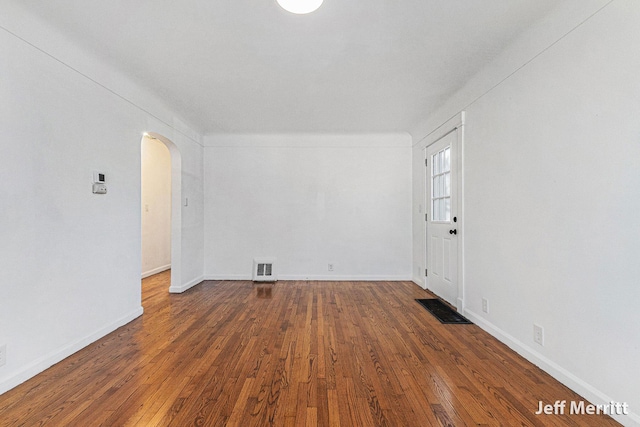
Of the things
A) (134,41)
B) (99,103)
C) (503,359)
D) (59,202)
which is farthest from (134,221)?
(503,359)

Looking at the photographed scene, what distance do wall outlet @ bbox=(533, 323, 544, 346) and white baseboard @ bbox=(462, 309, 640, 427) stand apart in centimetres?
9

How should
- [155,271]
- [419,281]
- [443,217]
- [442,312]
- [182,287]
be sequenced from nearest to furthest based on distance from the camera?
[442,312] < [443,217] < [182,287] < [419,281] < [155,271]

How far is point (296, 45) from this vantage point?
7.50 feet

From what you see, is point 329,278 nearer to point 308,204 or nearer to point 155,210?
point 308,204

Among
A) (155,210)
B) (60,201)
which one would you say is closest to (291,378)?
(60,201)

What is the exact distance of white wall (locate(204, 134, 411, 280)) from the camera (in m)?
4.81

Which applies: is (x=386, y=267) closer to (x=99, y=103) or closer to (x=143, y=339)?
(x=143, y=339)

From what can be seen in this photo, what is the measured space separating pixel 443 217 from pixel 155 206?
5103 millimetres

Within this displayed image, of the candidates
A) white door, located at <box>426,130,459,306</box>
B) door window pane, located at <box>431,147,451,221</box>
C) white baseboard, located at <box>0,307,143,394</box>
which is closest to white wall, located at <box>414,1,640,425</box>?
white door, located at <box>426,130,459,306</box>

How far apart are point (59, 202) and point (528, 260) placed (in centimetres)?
359

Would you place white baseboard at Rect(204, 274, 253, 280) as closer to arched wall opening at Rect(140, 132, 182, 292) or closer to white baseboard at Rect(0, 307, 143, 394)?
arched wall opening at Rect(140, 132, 182, 292)

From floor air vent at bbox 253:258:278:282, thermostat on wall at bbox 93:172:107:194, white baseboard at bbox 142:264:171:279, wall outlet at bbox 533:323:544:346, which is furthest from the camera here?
white baseboard at bbox 142:264:171:279

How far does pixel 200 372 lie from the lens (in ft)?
6.39

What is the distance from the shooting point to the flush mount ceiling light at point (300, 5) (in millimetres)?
1757
